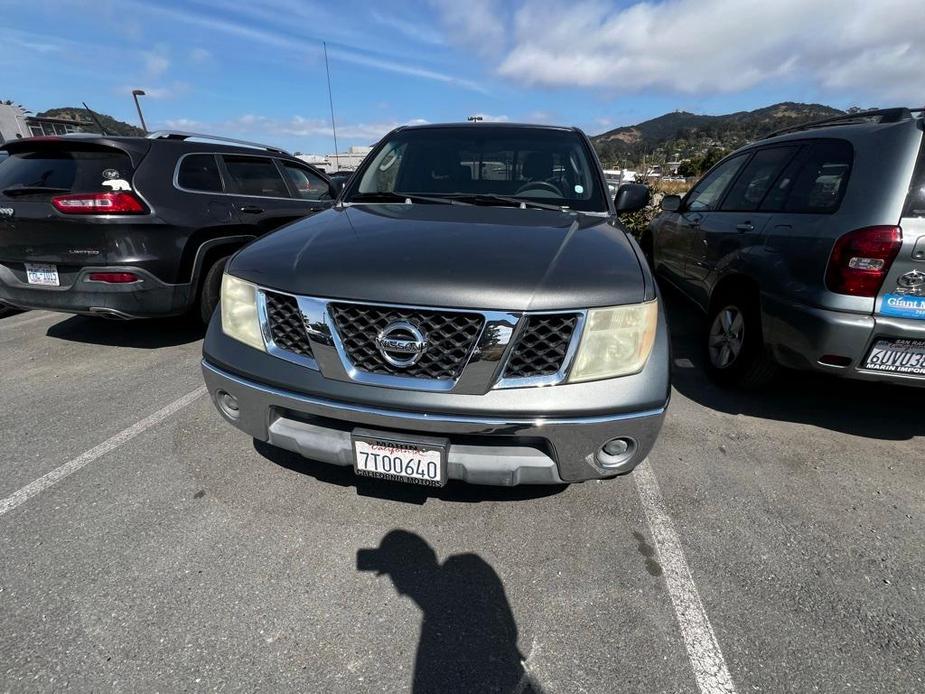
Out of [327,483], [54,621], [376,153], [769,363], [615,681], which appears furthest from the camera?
[376,153]

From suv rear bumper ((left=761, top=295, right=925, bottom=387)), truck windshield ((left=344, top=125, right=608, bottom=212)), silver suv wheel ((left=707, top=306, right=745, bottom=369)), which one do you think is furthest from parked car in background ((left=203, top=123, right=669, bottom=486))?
silver suv wheel ((left=707, top=306, right=745, bottom=369))

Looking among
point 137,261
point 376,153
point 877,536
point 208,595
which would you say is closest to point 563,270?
point 208,595

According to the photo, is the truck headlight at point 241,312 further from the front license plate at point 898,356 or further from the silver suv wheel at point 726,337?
the silver suv wheel at point 726,337

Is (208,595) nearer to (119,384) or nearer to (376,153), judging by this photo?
(119,384)

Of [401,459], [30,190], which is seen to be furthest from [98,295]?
[401,459]

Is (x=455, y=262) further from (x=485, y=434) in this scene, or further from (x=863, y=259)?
(x=863, y=259)

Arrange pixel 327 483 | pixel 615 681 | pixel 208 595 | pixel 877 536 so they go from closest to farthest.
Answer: pixel 615 681
pixel 208 595
pixel 877 536
pixel 327 483

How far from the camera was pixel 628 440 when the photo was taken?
167 cm

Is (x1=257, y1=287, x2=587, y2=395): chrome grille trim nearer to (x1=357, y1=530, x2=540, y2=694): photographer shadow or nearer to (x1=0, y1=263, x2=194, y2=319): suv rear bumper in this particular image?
(x1=357, y1=530, x2=540, y2=694): photographer shadow

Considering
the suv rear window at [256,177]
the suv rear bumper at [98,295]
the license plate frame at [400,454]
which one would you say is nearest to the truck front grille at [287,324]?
the license plate frame at [400,454]

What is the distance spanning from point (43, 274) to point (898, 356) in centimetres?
533

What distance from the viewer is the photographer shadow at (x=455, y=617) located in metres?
1.43

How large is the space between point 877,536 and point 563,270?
1870 mm

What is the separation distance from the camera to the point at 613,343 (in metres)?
1.62
